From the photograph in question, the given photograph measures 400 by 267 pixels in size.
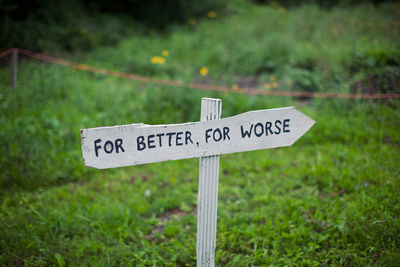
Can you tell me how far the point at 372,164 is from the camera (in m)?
3.53

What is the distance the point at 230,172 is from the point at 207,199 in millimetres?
2105

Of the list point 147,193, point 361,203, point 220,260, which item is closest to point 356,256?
point 361,203

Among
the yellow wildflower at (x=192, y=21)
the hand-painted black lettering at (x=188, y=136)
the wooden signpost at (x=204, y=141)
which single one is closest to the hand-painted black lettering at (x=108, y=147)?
the wooden signpost at (x=204, y=141)

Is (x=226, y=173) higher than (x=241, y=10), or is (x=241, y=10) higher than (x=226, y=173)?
(x=241, y=10)

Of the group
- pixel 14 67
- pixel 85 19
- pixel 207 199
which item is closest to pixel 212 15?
pixel 85 19

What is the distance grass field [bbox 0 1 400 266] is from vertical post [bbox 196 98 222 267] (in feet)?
2.10

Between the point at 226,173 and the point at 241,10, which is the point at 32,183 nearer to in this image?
the point at 226,173

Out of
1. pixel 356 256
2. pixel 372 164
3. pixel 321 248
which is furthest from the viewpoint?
pixel 372 164

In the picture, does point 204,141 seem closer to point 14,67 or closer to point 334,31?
point 14,67

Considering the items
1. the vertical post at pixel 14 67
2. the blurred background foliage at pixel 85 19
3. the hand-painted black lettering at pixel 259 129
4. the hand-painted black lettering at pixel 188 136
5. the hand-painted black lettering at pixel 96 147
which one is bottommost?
the hand-painted black lettering at pixel 96 147

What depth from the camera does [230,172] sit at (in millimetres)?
3994

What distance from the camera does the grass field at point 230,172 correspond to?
259cm

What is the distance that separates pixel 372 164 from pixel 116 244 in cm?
286

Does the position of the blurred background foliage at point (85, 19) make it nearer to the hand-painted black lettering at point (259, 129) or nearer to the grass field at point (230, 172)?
the grass field at point (230, 172)
